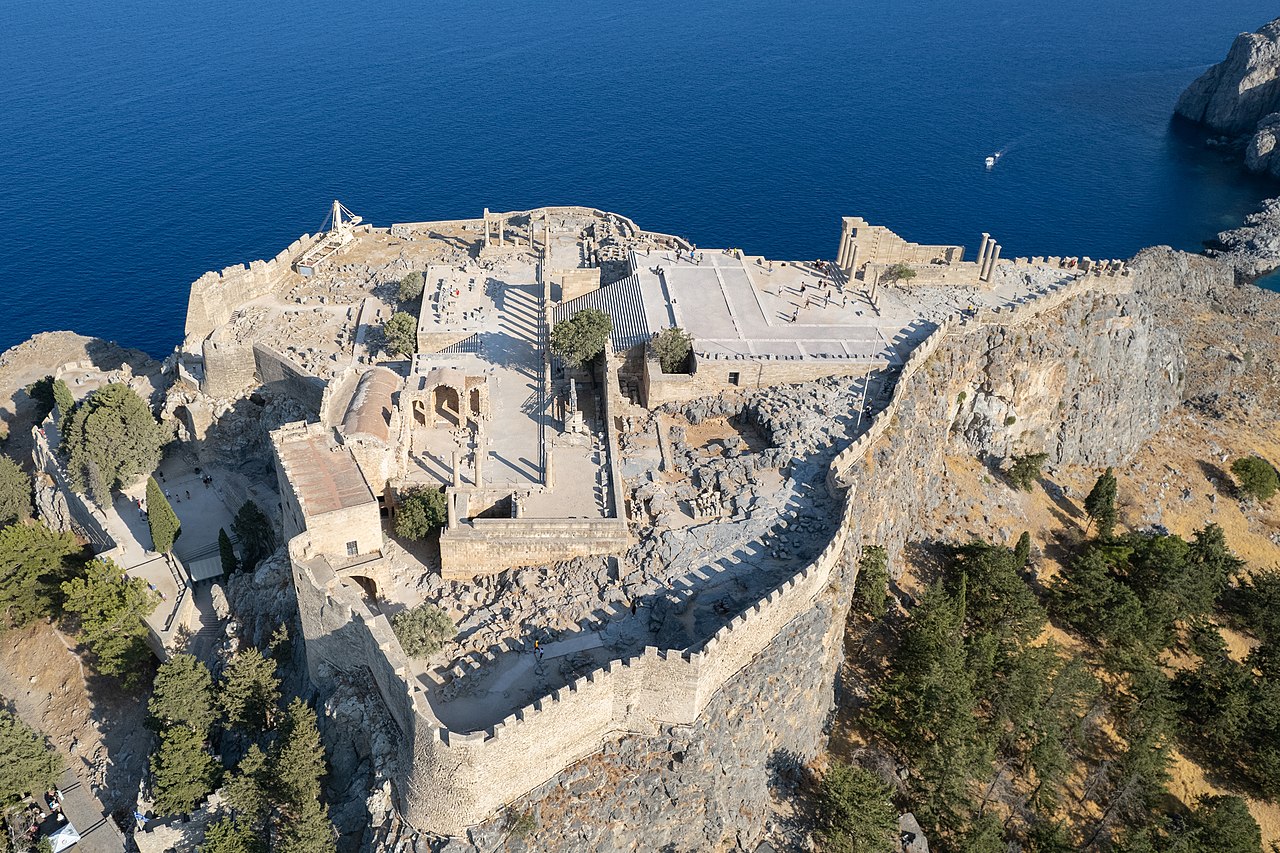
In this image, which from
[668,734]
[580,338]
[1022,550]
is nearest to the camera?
[668,734]

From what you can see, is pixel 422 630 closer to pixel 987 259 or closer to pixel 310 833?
pixel 310 833

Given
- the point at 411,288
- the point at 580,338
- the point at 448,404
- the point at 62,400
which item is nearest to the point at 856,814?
the point at 580,338

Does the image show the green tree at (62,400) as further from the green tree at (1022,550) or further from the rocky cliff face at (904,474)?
the green tree at (1022,550)

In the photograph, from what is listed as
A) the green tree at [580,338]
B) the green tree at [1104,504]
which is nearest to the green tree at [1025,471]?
the green tree at [1104,504]

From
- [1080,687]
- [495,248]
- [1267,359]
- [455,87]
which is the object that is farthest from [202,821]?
[455,87]

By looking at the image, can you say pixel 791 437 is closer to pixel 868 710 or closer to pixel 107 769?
pixel 868 710

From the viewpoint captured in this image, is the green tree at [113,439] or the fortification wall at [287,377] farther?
the fortification wall at [287,377]
